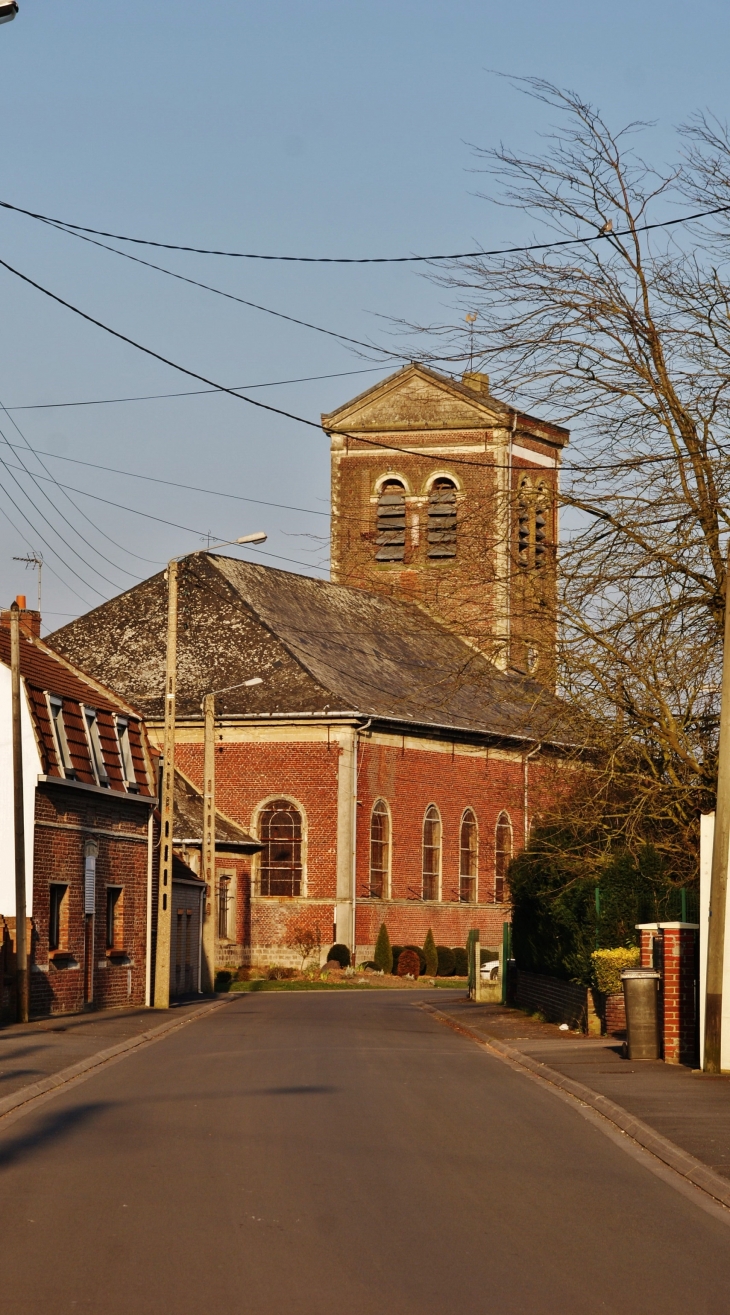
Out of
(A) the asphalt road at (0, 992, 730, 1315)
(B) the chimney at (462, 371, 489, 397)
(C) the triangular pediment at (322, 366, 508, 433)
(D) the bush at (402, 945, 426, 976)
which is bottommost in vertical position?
(D) the bush at (402, 945, 426, 976)

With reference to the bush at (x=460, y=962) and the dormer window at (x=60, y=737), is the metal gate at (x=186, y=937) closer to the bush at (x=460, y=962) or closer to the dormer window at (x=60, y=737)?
the dormer window at (x=60, y=737)

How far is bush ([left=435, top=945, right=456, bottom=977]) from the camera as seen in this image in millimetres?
54188

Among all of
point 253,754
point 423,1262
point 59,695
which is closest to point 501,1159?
point 423,1262

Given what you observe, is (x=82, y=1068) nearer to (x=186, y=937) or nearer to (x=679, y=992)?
(x=679, y=992)

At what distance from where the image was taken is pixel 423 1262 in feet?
27.0

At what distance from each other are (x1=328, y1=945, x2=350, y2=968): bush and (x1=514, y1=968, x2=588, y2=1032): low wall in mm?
17050

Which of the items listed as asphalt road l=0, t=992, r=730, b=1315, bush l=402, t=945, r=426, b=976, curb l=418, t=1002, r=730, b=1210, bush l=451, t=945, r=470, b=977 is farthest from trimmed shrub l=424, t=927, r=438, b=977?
asphalt road l=0, t=992, r=730, b=1315

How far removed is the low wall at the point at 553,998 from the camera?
26.1 metres

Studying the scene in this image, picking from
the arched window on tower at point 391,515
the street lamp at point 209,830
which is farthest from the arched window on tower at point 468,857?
the street lamp at point 209,830

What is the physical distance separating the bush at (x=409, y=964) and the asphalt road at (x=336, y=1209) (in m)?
35.6

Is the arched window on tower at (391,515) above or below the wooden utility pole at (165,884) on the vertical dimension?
above

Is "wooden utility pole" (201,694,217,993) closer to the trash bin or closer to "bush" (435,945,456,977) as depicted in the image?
"bush" (435,945,456,977)

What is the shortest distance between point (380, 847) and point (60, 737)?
25782mm

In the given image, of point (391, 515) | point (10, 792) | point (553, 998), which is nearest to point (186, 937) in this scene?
point (10, 792)
